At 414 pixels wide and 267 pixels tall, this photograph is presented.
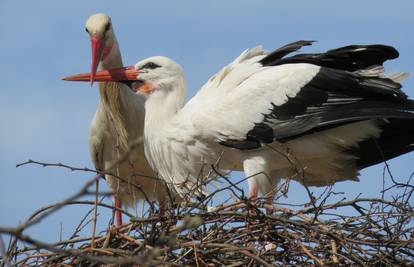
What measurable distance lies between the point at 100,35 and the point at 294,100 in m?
2.04

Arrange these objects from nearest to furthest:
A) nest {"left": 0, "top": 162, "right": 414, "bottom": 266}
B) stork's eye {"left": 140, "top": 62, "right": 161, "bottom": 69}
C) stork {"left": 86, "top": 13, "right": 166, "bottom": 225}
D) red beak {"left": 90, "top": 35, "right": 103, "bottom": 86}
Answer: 1. nest {"left": 0, "top": 162, "right": 414, "bottom": 266}
2. stork's eye {"left": 140, "top": 62, "right": 161, "bottom": 69}
3. red beak {"left": 90, "top": 35, "right": 103, "bottom": 86}
4. stork {"left": 86, "top": 13, "right": 166, "bottom": 225}

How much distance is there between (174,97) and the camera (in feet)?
20.7

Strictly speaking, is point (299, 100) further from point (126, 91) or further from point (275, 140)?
point (126, 91)

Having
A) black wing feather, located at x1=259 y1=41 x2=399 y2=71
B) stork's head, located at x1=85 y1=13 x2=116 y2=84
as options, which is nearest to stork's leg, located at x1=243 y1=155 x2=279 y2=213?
black wing feather, located at x1=259 y1=41 x2=399 y2=71

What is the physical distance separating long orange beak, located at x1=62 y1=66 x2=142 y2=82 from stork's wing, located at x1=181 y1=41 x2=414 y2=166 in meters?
0.76

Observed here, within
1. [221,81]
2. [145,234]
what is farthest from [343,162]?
[145,234]

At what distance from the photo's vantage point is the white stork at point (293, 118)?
5.81 meters

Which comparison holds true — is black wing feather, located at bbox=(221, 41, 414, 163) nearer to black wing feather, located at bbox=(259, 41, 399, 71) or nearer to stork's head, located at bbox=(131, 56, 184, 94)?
black wing feather, located at bbox=(259, 41, 399, 71)

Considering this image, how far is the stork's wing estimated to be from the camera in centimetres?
579

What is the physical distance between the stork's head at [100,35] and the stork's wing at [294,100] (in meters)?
1.45

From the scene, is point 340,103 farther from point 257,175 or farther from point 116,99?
point 116,99

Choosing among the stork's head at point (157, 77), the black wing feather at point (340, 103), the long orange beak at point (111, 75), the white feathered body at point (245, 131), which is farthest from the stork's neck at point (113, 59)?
the black wing feather at point (340, 103)

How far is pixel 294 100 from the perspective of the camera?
19.2 feet

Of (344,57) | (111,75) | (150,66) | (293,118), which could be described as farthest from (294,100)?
(111,75)
